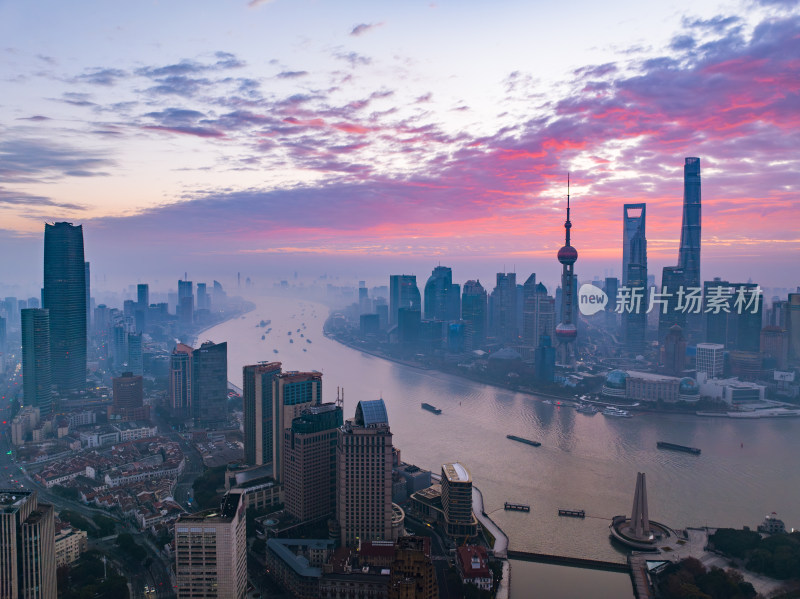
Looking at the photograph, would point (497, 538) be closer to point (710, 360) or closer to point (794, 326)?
point (710, 360)

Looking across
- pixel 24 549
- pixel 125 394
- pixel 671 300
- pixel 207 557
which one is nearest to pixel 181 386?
pixel 125 394

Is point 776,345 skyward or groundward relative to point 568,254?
groundward

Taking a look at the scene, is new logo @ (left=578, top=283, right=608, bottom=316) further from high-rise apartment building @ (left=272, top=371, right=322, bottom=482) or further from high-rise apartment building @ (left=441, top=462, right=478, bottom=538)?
high-rise apartment building @ (left=441, top=462, right=478, bottom=538)

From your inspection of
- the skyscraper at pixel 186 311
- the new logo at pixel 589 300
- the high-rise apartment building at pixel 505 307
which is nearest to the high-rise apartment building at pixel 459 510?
the new logo at pixel 589 300

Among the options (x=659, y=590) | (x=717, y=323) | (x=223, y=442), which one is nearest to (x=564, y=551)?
(x=659, y=590)

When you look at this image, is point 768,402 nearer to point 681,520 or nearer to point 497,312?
point 681,520

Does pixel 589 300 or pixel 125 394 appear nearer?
pixel 125 394
